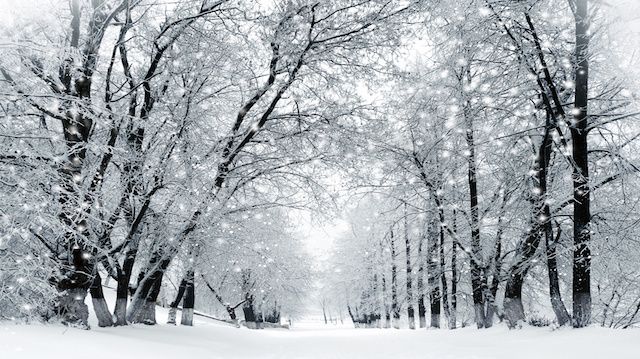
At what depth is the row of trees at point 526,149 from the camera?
325 inches

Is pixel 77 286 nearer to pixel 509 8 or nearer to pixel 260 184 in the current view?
pixel 260 184

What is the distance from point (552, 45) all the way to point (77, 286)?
10.3 metres

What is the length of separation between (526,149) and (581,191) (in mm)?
4513

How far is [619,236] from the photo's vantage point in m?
8.21

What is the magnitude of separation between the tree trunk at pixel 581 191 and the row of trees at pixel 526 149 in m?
Result: 0.02

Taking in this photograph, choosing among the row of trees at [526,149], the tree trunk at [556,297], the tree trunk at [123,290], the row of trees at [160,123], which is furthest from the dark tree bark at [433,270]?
the tree trunk at [123,290]

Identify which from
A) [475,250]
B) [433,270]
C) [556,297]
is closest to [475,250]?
[475,250]

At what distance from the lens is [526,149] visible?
12.2 m

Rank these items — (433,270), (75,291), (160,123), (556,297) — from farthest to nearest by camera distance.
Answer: (433,270)
(160,123)
(556,297)
(75,291)

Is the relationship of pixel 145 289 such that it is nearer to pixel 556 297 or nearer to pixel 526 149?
pixel 556 297

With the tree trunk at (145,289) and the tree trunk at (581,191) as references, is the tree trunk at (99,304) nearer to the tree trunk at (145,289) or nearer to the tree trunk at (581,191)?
the tree trunk at (145,289)

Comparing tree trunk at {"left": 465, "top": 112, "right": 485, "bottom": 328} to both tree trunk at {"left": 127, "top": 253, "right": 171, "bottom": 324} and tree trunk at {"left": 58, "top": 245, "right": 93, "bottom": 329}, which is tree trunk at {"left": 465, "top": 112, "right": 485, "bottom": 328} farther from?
tree trunk at {"left": 58, "top": 245, "right": 93, "bottom": 329}

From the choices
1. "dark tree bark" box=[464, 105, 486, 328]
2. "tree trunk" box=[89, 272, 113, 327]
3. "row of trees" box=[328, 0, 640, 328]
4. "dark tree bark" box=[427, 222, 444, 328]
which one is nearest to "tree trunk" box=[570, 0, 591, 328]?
"row of trees" box=[328, 0, 640, 328]

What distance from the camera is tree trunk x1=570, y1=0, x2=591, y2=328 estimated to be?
7.89 metres
